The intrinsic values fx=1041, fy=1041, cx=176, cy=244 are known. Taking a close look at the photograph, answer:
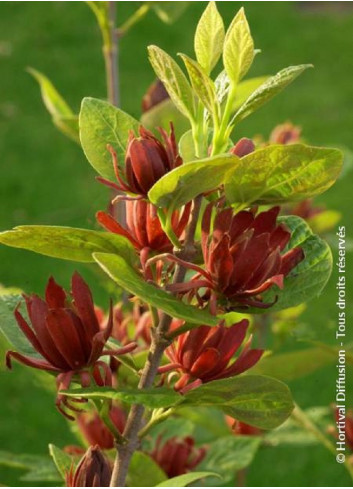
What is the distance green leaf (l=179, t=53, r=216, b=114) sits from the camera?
26.8 inches

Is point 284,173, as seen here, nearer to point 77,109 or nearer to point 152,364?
point 152,364

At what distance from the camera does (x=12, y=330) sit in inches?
30.5

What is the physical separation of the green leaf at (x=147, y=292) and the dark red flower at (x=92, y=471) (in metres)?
0.15

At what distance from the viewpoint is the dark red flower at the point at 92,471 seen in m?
0.75

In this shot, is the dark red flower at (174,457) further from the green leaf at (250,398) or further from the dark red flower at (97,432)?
the green leaf at (250,398)

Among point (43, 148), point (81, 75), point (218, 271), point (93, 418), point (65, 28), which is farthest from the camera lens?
point (65, 28)

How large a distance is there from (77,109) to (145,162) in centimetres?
384

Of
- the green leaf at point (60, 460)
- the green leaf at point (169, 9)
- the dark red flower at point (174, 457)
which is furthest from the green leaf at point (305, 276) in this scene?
the green leaf at point (169, 9)

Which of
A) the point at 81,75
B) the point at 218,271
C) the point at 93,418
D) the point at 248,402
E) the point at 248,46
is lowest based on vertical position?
the point at 81,75

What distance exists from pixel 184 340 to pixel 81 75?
3.84m

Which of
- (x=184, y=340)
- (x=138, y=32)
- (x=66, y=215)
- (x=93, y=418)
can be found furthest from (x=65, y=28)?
(x=184, y=340)

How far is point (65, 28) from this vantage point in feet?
16.1

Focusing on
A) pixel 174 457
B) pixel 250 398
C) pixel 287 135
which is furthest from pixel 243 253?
pixel 287 135

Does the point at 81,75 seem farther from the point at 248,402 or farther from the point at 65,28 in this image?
the point at 248,402
